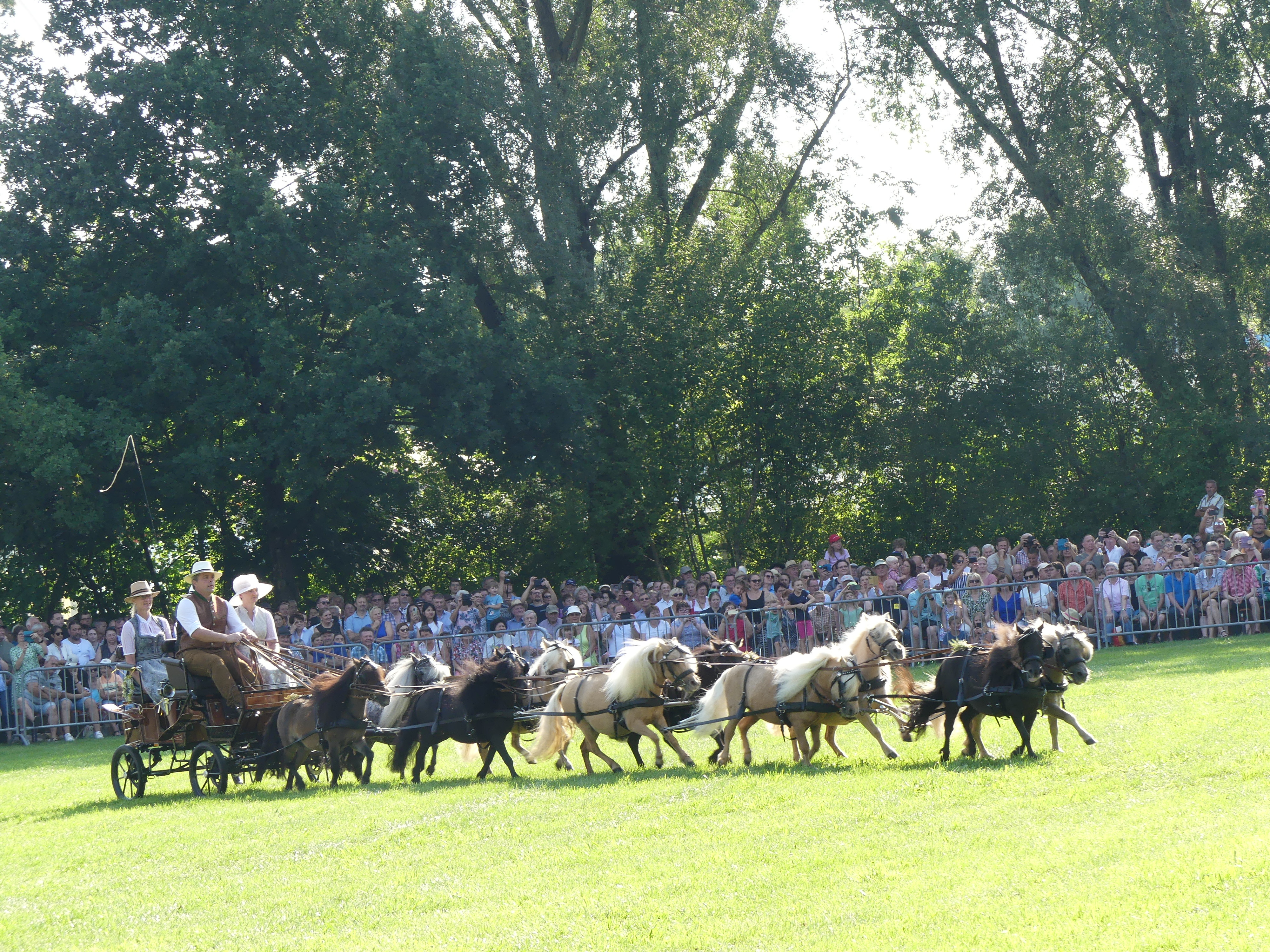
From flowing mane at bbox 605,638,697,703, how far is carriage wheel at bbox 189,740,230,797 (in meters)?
4.31

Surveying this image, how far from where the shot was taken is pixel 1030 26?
3203 centimetres

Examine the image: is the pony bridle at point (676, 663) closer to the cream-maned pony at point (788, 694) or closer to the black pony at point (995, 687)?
the cream-maned pony at point (788, 694)

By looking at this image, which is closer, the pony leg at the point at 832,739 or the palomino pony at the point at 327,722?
the pony leg at the point at 832,739

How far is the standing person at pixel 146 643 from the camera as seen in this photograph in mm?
13930

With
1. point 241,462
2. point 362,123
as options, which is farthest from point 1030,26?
point 241,462

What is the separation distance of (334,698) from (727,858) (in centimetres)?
640

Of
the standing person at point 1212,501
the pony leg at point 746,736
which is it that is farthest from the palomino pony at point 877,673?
the standing person at point 1212,501

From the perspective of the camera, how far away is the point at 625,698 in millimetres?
12766

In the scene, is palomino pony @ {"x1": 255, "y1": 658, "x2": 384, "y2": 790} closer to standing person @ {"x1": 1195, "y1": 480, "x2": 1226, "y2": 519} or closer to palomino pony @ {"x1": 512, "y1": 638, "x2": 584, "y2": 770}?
palomino pony @ {"x1": 512, "y1": 638, "x2": 584, "y2": 770}

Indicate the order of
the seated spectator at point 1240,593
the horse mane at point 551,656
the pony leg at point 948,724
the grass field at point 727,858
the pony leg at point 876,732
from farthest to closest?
the seated spectator at point 1240,593, the horse mane at point 551,656, the pony leg at point 876,732, the pony leg at point 948,724, the grass field at point 727,858

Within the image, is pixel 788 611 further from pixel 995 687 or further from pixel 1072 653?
pixel 1072 653

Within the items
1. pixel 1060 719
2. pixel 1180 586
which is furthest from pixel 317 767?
pixel 1180 586

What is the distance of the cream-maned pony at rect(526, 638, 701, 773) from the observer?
41.5 feet

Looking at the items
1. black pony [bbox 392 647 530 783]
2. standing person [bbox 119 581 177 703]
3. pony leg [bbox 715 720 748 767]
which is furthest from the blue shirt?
standing person [bbox 119 581 177 703]
